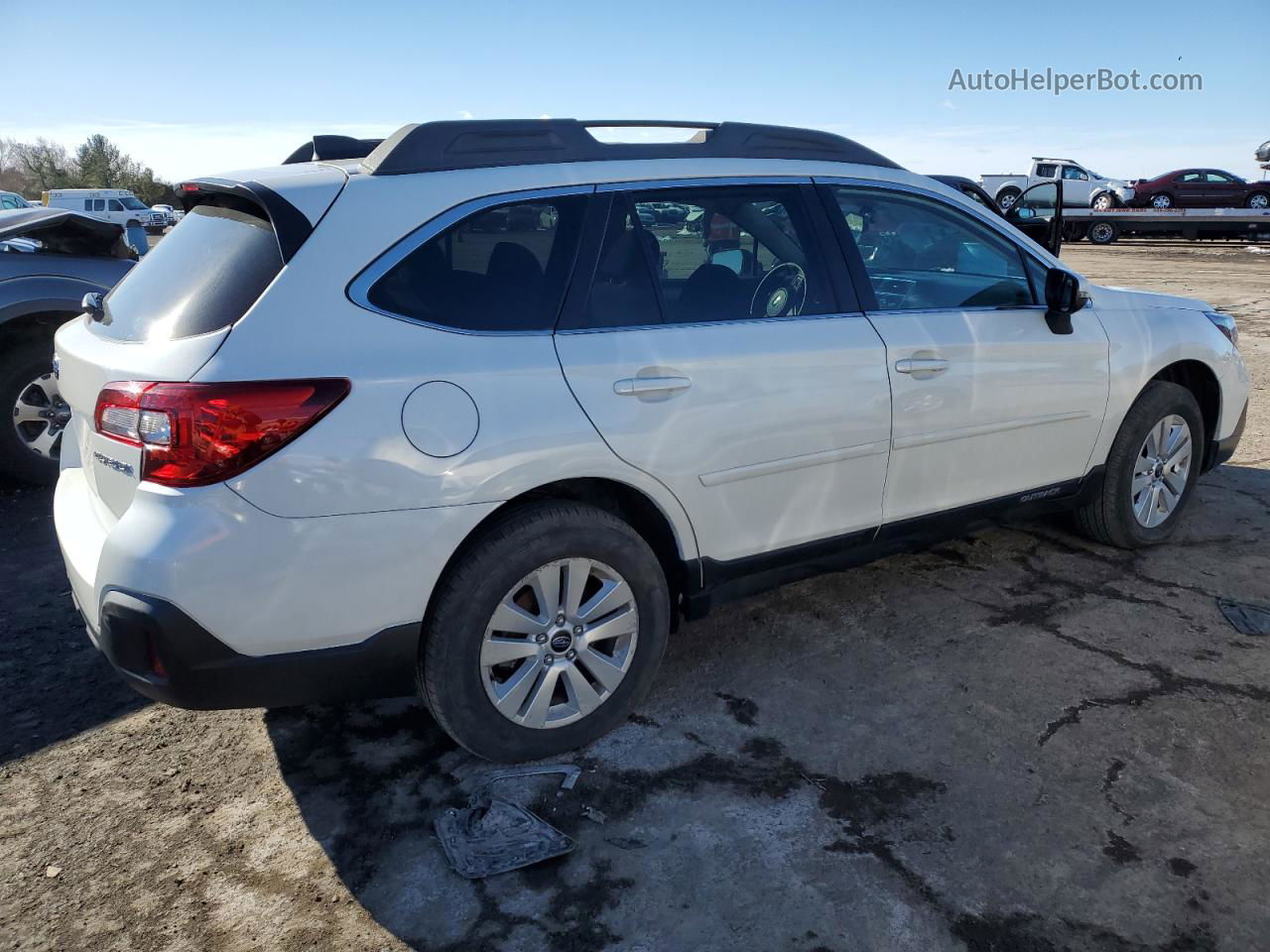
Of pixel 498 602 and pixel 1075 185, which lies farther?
pixel 1075 185

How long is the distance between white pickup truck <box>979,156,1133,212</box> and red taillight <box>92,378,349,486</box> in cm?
3051

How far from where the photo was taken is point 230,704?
8.59 ft

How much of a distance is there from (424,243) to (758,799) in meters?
1.83

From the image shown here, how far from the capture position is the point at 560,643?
2982mm

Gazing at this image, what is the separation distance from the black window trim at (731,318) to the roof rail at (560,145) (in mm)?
99

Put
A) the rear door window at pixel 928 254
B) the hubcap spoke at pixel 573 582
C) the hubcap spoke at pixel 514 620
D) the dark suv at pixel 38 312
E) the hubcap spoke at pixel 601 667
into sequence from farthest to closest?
1. the dark suv at pixel 38 312
2. the rear door window at pixel 928 254
3. the hubcap spoke at pixel 601 667
4. the hubcap spoke at pixel 573 582
5. the hubcap spoke at pixel 514 620

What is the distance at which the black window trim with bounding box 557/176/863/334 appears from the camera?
9.76ft

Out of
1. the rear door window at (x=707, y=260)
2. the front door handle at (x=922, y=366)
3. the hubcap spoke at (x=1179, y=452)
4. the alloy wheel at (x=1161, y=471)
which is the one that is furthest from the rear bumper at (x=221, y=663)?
the hubcap spoke at (x=1179, y=452)

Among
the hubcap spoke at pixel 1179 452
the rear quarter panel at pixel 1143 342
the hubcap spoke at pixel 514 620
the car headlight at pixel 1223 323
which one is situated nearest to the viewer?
the hubcap spoke at pixel 514 620

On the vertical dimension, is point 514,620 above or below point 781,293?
below

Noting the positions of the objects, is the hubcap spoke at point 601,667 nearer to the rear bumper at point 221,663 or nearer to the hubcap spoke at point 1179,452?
the rear bumper at point 221,663

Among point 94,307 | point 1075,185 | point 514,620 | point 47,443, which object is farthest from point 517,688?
point 1075,185

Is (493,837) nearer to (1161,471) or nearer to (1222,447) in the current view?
(1161,471)

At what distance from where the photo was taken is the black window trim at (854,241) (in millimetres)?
3561
